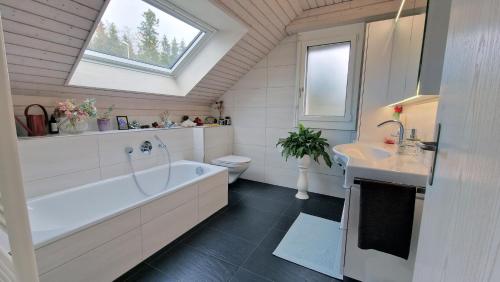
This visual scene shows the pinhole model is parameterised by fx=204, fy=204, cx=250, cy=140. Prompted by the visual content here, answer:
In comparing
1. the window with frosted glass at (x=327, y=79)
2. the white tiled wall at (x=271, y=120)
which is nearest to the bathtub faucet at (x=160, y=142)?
the white tiled wall at (x=271, y=120)

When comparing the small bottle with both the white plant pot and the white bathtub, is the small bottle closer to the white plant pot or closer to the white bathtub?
the white bathtub

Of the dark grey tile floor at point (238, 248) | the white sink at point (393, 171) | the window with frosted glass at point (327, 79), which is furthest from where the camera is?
the window with frosted glass at point (327, 79)

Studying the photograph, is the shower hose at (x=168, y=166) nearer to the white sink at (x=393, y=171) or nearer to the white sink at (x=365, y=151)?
the white sink at (x=365, y=151)

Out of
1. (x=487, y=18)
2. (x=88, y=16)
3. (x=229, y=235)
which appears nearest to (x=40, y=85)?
(x=88, y=16)

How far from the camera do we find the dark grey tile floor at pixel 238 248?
1.50 meters

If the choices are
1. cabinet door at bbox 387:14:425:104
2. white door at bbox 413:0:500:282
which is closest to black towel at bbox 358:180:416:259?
white door at bbox 413:0:500:282

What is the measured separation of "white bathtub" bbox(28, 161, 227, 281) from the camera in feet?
3.82

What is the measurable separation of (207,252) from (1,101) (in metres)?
1.70

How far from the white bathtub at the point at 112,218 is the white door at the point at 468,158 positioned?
166cm

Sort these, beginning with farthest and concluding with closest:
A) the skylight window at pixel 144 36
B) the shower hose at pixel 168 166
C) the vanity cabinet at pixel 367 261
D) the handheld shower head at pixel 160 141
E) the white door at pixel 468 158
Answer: the handheld shower head at pixel 160 141, the shower hose at pixel 168 166, the skylight window at pixel 144 36, the vanity cabinet at pixel 367 261, the white door at pixel 468 158

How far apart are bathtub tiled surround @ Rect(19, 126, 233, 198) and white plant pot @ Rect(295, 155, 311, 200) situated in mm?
1710

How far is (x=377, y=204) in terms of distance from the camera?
3.81 feet

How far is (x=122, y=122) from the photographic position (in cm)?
230

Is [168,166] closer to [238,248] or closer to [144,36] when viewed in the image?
[238,248]
